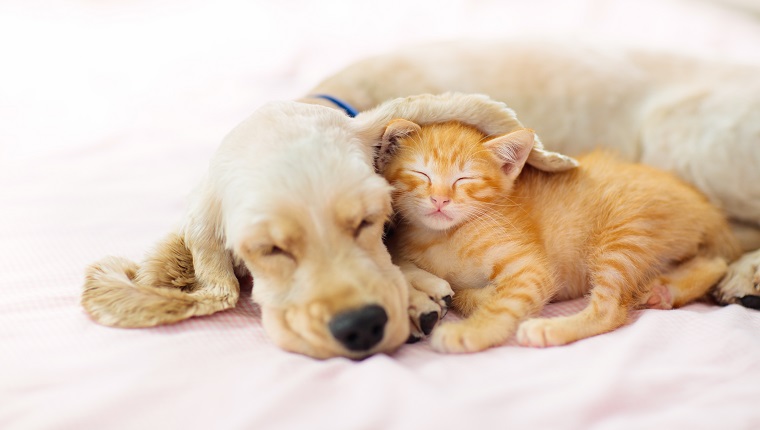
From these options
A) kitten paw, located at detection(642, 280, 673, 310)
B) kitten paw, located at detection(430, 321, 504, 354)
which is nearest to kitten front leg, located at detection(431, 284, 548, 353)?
kitten paw, located at detection(430, 321, 504, 354)

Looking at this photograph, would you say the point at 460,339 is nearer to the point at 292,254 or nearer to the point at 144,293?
the point at 292,254

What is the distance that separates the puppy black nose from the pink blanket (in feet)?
0.14

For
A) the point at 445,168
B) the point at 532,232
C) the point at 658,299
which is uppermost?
the point at 445,168

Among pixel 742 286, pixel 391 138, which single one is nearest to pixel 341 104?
pixel 391 138

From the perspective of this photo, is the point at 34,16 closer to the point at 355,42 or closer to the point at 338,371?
the point at 355,42

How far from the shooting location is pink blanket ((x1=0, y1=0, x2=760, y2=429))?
1.12 meters

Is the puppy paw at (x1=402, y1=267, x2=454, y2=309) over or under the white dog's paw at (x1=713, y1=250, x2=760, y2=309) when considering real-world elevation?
over

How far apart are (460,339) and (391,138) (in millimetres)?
499

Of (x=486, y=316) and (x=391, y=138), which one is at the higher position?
(x=391, y=138)

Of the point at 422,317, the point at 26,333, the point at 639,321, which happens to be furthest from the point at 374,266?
the point at 26,333

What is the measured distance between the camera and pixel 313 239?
1281 millimetres

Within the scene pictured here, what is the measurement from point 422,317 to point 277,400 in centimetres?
39

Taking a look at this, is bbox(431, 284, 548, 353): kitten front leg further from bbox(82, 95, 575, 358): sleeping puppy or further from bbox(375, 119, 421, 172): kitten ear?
bbox(375, 119, 421, 172): kitten ear

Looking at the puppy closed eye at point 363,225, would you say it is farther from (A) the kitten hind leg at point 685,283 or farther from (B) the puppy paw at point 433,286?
(A) the kitten hind leg at point 685,283
